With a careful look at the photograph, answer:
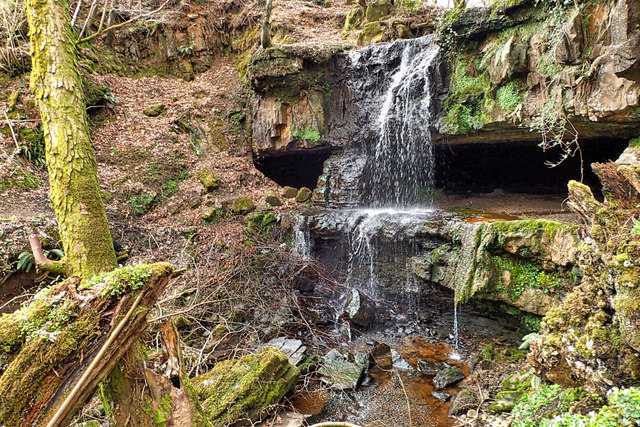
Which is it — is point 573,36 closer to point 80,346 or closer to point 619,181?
point 619,181

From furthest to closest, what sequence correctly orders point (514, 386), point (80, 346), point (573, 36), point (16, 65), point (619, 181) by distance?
point (16, 65) < point (573, 36) < point (514, 386) < point (619, 181) < point (80, 346)

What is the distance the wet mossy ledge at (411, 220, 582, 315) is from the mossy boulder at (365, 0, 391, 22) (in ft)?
28.4

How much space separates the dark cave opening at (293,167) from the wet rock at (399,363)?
7.19 m

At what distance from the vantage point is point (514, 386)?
3977 millimetres

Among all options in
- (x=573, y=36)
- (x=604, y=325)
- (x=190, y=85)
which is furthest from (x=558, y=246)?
(x=190, y=85)

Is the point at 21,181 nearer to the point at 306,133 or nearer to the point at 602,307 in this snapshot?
the point at 306,133

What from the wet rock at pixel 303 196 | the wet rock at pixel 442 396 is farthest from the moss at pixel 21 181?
the wet rock at pixel 442 396

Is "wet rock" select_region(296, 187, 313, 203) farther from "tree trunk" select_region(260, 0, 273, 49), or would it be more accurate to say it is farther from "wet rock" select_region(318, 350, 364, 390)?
"wet rock" select_region(318, 350, 364, 390)

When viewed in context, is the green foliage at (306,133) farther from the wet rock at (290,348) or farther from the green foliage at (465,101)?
the wet rock at (290,348)

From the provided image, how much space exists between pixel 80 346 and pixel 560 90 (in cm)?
727

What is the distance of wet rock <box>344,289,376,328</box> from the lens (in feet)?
20.2

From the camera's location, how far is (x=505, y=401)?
3.69 m

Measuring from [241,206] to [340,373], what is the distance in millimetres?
5325

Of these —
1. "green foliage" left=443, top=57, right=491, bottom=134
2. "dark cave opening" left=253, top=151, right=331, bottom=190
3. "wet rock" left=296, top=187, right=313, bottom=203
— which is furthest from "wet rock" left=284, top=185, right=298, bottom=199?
"green foliage" left=443, top=57, right=491, bottom=134
